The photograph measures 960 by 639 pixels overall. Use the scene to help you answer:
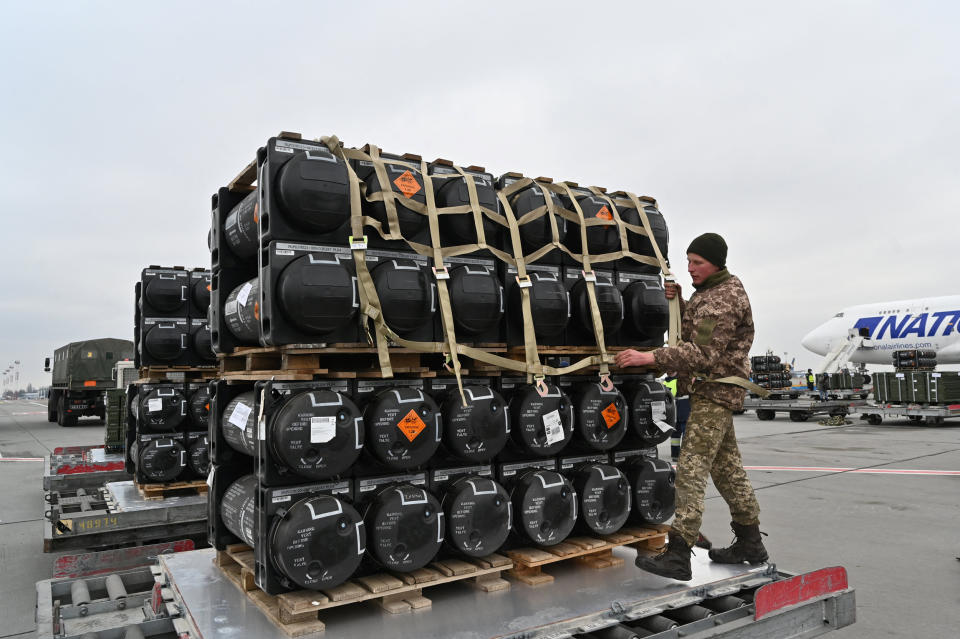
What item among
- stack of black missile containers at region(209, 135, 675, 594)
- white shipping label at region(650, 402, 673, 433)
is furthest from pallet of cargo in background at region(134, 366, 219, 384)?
white shipping label at region(650, 402, 673, 433)

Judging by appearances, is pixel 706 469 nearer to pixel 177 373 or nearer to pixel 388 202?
pixel 388 202

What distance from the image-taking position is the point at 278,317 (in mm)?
3096

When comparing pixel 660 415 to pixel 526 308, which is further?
pixel 660 415

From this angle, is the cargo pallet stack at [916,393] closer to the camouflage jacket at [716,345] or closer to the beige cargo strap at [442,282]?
the camouflage jacket at [716,345]

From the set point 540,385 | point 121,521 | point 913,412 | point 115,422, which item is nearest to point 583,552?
point 540,385

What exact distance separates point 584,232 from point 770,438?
1407 cm

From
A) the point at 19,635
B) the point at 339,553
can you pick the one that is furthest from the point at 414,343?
the point at 19,635

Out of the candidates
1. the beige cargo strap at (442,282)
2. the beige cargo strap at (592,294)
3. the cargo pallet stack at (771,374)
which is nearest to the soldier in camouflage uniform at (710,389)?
the beige cargo strap at (592,294)

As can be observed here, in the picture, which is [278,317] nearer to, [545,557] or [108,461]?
[545,557]

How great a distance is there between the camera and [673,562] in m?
3.45

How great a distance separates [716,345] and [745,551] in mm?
1226

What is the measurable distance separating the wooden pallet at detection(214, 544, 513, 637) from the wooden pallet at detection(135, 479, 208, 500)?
10.3ft

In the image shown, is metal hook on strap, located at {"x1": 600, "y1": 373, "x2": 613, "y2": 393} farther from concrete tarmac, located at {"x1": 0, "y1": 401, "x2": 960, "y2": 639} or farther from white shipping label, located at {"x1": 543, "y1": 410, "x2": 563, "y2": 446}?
concrete tarmac, located at {"x1": 0, "y1": 401, "x2": 960, "y2": 639}

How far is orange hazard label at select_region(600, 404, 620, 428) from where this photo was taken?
387cm
